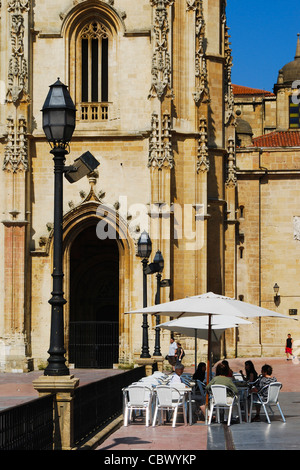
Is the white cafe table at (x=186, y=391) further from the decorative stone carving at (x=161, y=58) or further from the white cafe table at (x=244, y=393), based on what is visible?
the decorative stone carving at (x=161, y=58)

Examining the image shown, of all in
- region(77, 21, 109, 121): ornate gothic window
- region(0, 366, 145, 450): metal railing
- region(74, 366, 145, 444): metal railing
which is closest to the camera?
region(0, 366, 145, 450): metal railing

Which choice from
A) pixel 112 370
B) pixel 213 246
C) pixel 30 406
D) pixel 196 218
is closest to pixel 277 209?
pixel 213 246

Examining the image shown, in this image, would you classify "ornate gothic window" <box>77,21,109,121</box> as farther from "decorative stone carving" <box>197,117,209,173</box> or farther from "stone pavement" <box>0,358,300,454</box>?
"stone pavement" <box>0,358,300,454</box>

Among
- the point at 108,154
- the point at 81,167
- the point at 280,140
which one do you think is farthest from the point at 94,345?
the point at 81,167

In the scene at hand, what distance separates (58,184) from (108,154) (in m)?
25.8

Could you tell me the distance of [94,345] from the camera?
41438 mm

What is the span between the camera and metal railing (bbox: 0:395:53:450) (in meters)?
12.1

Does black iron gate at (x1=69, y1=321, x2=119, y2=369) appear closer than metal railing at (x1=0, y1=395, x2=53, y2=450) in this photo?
No

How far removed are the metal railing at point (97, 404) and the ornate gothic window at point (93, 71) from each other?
19.1 metres

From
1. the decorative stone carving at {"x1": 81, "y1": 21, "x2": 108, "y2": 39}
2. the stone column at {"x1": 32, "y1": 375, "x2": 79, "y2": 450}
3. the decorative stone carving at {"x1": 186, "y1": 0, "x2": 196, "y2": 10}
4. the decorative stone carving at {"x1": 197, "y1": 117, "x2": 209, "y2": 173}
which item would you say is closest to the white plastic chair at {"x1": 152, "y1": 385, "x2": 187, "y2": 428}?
the stone column at {"x1": 32, "y1": 375, "x2": 79, "y2": 450}

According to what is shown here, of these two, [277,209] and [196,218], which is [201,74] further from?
Result: [277,209]

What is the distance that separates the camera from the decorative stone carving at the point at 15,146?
3991 cm

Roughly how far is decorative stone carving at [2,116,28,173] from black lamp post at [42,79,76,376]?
24812 millimetres

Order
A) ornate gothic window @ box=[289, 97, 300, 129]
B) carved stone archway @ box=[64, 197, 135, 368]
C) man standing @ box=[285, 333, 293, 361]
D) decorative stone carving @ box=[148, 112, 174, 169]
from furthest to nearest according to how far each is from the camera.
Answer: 1. ornate gothic window @ box=[289, 97, 300, 129]
2. man standing @ box=[285, 333, 293, 361]
3. carved stone archway @ box=[64, 197, 135, 368]
4. decorative stone carving @ box=[148, 112, 174, 169]
